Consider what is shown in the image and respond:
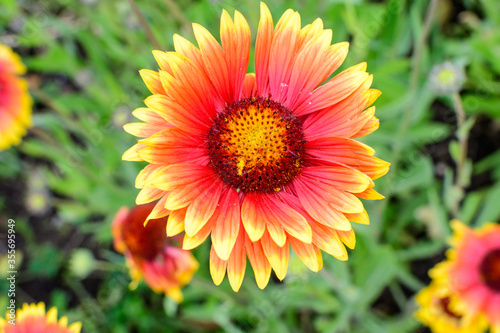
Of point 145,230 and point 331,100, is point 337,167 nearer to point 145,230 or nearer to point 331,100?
point 331,100

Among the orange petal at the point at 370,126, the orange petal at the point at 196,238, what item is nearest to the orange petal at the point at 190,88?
the orange petal at the point at 196,238

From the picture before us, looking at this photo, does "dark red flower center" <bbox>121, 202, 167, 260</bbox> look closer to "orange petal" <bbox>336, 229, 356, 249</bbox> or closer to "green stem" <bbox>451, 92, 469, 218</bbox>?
"orange petal" <bbox>336, 229, 356, 249</bbox>

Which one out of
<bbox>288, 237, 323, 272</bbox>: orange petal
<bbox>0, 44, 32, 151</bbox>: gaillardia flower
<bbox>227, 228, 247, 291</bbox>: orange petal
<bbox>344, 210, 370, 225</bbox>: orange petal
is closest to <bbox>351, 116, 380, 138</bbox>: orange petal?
<bbox>344, 210, 370, 225</bbox>: orange petal

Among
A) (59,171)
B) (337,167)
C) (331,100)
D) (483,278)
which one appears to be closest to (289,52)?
(331,100)

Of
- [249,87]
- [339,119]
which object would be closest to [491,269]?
[339,119]

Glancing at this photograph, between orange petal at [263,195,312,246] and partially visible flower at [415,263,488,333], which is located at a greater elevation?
orange petal at [263,195,312,246]

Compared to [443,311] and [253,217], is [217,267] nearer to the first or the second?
[253,217]

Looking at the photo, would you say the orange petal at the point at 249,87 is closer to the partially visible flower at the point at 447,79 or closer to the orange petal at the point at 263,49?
the orange petal at the point at 263,49
